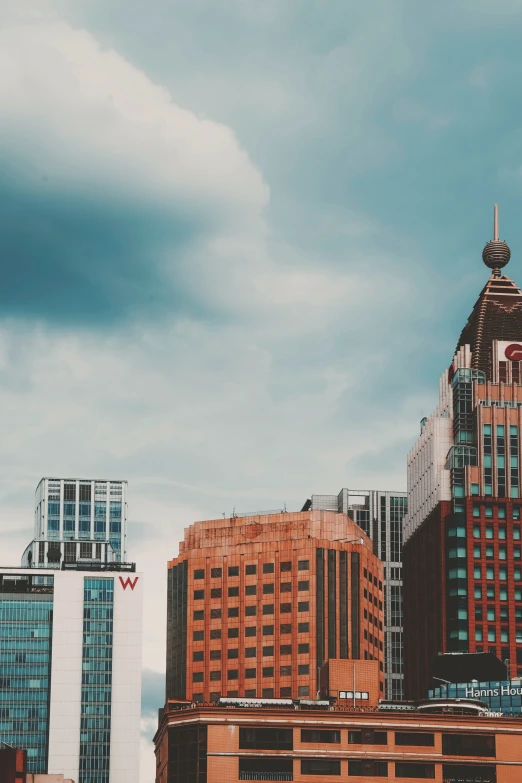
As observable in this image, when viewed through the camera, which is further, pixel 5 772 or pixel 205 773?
pixel 205 773

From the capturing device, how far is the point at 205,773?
200 meters

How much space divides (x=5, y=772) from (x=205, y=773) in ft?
191

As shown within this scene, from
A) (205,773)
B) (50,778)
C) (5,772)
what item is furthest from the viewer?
(205,773)

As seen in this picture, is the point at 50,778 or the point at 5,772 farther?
the point at 50,778

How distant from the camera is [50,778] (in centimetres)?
15938

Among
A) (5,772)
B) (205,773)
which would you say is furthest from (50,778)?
(205,773)

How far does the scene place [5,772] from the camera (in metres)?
145

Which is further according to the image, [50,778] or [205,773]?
[205,773]

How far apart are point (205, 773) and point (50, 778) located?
1700 inches

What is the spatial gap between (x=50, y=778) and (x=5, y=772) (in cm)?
1535

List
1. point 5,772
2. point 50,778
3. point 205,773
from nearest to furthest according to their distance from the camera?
point 5,772 → point 50,778 → point 205,773

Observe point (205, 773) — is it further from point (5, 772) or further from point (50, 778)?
point (5, 772)
